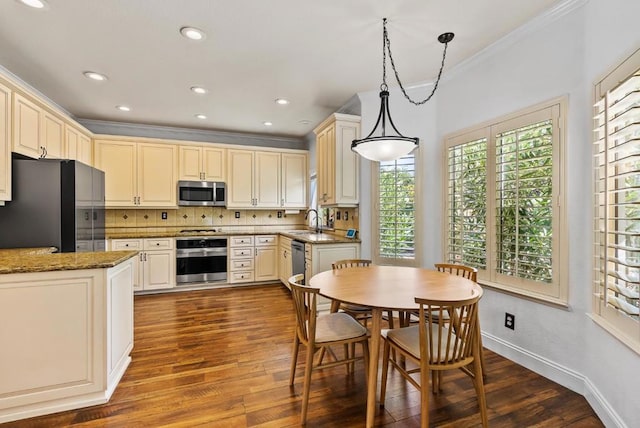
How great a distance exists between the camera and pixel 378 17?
7.24ft

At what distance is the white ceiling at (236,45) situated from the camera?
211 cm

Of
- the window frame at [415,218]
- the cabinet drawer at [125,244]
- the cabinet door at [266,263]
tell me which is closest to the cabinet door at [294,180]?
the cabinet door at [266,263]

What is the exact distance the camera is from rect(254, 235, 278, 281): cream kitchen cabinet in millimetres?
4883

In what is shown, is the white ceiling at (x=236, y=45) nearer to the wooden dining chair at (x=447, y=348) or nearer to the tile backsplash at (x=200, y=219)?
the tile backsplash at (x=200, y=219)

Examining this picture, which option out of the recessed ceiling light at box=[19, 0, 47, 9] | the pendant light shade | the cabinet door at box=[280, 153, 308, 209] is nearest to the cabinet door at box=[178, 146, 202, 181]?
the cabinet door at box=[280, 153, 308, 209]

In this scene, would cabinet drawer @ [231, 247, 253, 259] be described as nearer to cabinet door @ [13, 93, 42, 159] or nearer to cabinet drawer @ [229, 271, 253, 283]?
cabinet drawer @ [229, 271, 253, 283]

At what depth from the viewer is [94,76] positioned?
10.2 ft

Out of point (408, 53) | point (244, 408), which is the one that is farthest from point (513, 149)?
point (244, 408)

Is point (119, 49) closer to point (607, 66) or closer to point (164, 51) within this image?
point (164, 51)

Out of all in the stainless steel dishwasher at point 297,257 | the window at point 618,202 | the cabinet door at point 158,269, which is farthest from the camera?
the cabinet door at point 158,269

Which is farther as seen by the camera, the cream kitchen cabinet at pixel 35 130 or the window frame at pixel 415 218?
the window frame at pixel 415 218

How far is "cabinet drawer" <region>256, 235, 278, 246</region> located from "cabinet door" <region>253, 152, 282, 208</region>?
0.60 metres

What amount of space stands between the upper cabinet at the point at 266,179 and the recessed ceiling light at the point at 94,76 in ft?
6.71

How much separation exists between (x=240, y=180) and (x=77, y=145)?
7.15 ft
